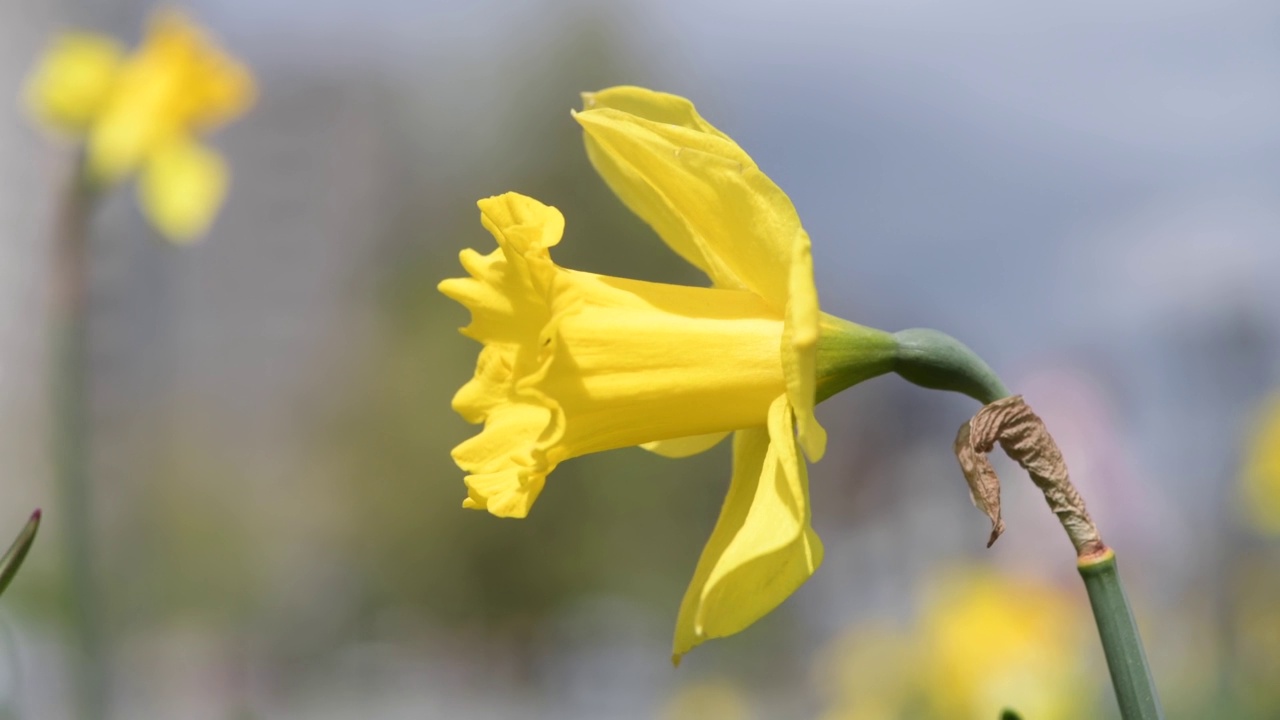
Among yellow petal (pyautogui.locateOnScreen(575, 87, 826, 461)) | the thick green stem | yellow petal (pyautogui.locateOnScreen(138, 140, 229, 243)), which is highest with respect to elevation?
yellow petal (pyautogui.locateOnScreen(138, 140, 229, 243))

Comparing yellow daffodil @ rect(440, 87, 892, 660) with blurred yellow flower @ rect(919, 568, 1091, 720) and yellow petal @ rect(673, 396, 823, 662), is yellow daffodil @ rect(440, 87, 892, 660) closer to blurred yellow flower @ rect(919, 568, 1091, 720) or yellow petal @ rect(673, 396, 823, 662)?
yellow petal @ rect(673, 396, 823, 662)

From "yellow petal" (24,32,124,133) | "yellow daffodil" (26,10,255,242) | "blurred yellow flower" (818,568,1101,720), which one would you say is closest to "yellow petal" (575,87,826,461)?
"blurred yellow flower" (818,568,1101,720)

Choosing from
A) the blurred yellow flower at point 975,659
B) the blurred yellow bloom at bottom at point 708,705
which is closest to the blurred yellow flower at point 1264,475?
the blurred yellow flower at point 975,659

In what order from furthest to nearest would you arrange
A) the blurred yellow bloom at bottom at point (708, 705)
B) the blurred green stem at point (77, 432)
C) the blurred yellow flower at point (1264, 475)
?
the blurred yellow bloom at bottom at point (708, 705)
the blurred yellow flower at point (1264, 475)
the blurred green stem at point (77, 432)

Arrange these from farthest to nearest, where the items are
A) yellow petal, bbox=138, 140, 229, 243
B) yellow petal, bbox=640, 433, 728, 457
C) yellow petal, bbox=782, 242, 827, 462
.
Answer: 1. yellow petal, bbox=138, 140, 229, 243
2. yellow petal, bbox=640, 433, 728, 457
3. yellow petal, bbox=782, 242, 827, 462

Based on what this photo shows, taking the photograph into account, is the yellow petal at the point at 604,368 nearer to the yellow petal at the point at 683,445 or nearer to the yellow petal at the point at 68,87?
the yellow petal at the point at 683,445

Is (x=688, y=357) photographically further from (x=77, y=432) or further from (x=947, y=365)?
(x=77, y=432)

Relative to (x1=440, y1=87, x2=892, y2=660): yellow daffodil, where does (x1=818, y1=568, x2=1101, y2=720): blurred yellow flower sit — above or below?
below
